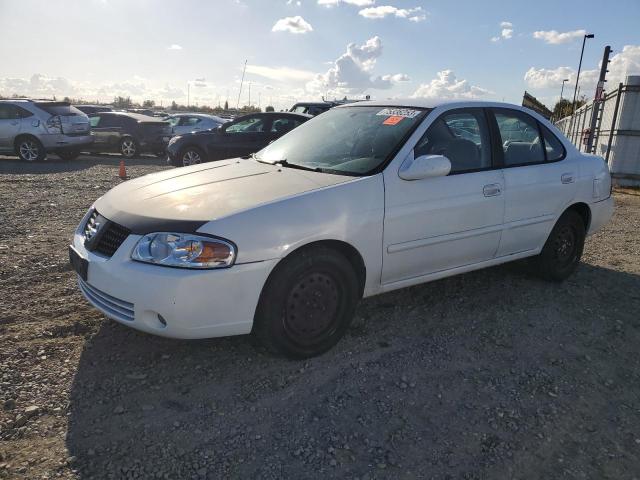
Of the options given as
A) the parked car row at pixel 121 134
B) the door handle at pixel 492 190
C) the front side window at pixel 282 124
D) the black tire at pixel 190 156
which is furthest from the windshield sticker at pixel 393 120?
the black tire at pixel 190 156

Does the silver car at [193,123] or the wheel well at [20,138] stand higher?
the silver car at [193,123]

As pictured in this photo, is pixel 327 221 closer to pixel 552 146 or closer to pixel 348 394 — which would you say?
pixel 348 394

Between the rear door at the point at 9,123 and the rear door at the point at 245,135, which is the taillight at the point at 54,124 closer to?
the rear door at the point at 9,123

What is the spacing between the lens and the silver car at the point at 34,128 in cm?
1274

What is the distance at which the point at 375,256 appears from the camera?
3369mm

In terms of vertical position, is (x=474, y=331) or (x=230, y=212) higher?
(x=230, y=212)

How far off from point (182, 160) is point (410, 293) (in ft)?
29.4

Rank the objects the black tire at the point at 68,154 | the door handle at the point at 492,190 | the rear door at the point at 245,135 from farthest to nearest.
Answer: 1. the black tire at the point at 68,154
2. the rear door at the point at 245,135
3. the door handle at the point at 492,190

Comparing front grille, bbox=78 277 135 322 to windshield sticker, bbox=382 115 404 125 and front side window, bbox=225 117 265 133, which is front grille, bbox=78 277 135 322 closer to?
windshield sticker, bbox=382 115 404 125

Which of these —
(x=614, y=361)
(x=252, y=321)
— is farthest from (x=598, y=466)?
(x=252, y=321)

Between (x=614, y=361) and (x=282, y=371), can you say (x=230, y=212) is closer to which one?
(x=282, y=371)

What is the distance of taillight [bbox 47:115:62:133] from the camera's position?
42.2ft

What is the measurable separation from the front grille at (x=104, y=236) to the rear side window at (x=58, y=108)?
37.9 feet

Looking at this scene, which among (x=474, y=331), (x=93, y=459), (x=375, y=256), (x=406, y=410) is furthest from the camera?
(x=474, y=331)
